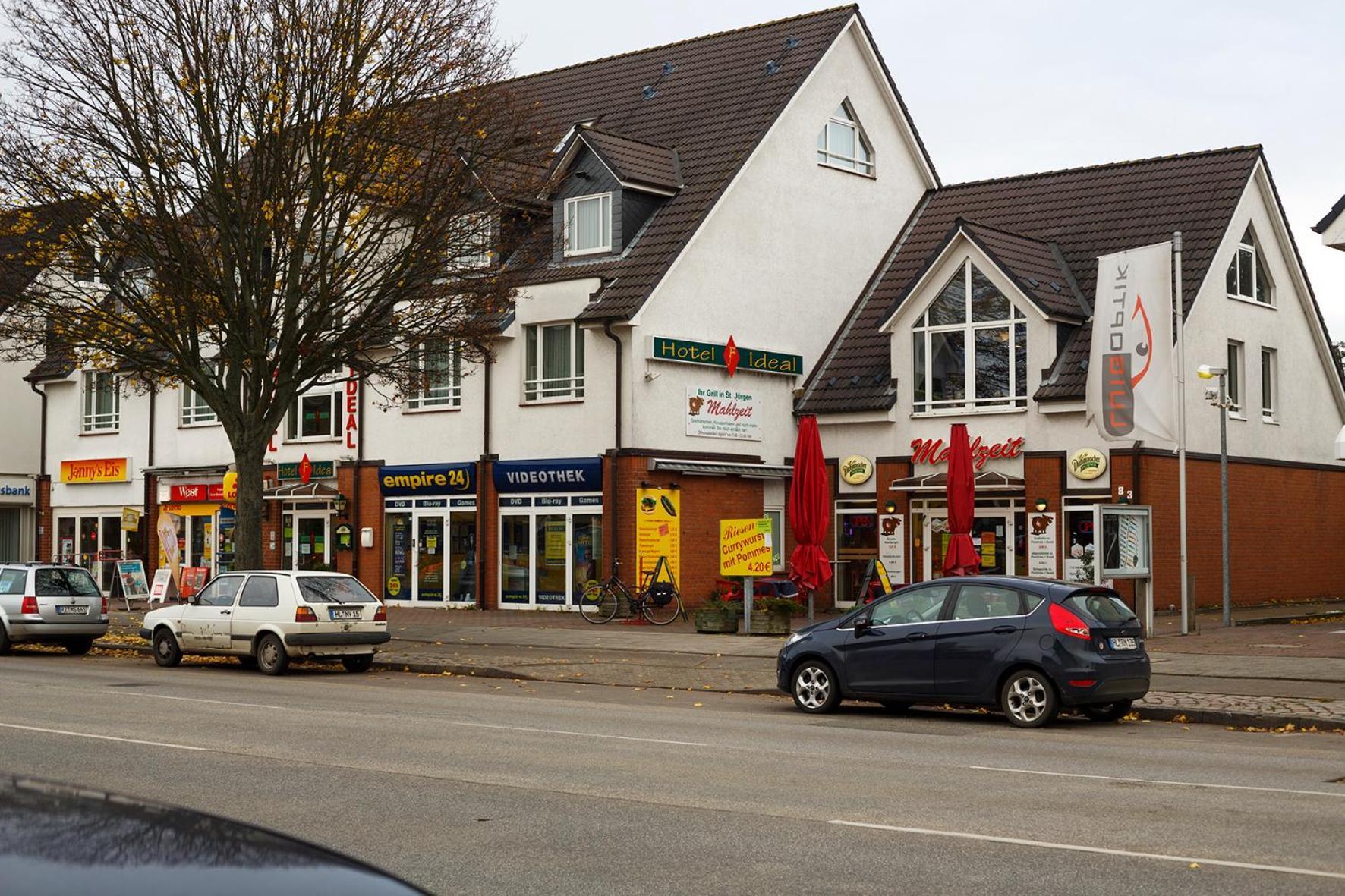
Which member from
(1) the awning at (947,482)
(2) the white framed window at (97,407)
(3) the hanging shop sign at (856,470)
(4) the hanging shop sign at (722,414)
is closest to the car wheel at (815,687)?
(1) the awning at (947,482)

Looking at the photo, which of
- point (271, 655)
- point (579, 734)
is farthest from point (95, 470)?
point (579, 734)

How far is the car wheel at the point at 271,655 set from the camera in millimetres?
22312

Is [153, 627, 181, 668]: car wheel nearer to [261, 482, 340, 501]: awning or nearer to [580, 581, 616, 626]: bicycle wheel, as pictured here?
[580, 581, 616, 626]: bicycle wheel

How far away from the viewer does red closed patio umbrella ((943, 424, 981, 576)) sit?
88.5 feet

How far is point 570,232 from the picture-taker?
34000 millimetres

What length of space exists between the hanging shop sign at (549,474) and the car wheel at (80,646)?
942 cm

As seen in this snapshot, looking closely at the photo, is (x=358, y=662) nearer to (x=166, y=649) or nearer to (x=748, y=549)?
(x=166, y=649)

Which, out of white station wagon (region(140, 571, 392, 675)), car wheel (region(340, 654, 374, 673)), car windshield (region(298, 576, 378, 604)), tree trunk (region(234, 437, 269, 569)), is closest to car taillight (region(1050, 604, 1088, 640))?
white station wagon (region(140, 571, 392, 675))

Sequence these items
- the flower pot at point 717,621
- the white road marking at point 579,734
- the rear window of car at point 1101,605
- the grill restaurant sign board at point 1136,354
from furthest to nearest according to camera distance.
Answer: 1. the flower pot at point 717,621
2. the grill restaurant sign board at point 1136,354
3. the rear window of car at point 1101,605
4. the white road marking at point 579,734

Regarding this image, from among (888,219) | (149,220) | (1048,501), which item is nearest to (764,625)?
(1048,501)

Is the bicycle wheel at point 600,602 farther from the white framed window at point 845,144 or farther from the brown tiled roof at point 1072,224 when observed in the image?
the white framed window at point 845,144

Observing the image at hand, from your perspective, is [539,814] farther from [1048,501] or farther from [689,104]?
[689,104]

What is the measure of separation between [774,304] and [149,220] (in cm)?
1401

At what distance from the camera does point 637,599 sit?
3048 centimetres
